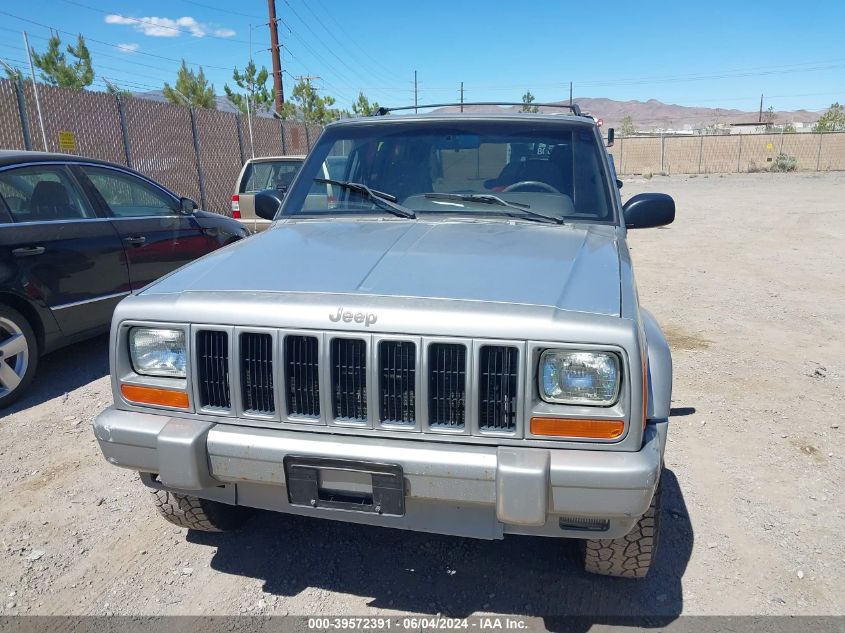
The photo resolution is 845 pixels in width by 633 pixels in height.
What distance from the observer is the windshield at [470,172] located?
343 centimetres

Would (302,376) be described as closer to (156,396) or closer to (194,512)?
(156,396)

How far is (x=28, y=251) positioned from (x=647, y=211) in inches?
170

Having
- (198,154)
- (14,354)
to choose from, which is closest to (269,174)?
(198,154)

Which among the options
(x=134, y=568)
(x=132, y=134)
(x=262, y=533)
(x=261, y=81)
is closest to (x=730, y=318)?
(x=262, y=533)

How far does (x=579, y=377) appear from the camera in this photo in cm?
217

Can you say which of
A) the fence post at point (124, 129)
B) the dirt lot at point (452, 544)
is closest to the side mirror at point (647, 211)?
the dirt lot at point (452, 544)

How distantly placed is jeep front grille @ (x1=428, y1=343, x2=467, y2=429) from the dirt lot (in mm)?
962

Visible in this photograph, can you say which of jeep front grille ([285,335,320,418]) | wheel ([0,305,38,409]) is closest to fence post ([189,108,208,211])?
wheel ([0,305,38,409])

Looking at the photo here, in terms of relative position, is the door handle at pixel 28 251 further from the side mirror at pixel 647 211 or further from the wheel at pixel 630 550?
the wheel at pixel 630 550

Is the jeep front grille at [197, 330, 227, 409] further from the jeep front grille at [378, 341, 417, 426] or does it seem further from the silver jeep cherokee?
the jeep front grille at [378, 341, 417, 426]

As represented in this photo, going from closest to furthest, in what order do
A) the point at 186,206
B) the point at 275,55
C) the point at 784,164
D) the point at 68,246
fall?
the point at 68,246 → the point at 186,206 → the point at 275,55 → the point at 784,164

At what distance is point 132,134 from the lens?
1267 centimetres

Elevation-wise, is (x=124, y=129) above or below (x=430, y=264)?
above

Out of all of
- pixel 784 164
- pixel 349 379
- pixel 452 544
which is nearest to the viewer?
pixel 349 379
